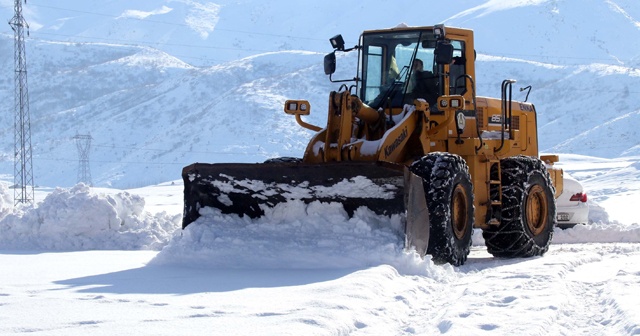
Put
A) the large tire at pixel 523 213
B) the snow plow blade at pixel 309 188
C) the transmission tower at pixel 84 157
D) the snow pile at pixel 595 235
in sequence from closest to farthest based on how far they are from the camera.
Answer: the snow plow blade at pixel 309 188, the large tire at pixel 523 213, the snow pile at pixel 595 235, the transmission tower at pixel 84 157

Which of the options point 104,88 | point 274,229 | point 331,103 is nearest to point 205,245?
point 274,229

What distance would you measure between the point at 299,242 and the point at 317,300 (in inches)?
104

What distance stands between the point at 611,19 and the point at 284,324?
167230 millimetres

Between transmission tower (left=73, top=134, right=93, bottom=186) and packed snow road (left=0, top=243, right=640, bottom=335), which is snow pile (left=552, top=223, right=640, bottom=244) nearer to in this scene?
packed snow road (left=0, top=243, right=640, bottom=335)

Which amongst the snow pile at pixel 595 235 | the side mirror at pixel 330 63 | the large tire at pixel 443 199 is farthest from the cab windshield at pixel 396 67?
the snow pile at pixel 595 235

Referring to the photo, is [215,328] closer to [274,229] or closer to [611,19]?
[274,229]

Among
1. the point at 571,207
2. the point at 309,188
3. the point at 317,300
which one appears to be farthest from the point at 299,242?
the point at 571,207

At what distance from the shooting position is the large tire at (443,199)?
9.52 m

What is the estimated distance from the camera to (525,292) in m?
7.75

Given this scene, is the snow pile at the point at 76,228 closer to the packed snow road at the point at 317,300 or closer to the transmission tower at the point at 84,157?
the packed snow road at the point at 317,300

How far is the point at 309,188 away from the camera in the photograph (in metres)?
9.62

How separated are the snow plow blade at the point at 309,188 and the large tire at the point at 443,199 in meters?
0.11

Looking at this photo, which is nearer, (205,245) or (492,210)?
(205,245)

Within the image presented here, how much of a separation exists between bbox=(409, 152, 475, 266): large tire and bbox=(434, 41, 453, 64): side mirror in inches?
41.5
